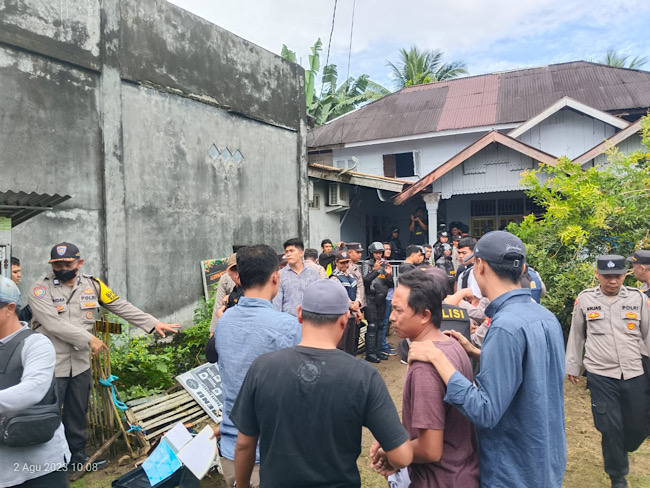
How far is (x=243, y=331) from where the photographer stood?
2.63 m

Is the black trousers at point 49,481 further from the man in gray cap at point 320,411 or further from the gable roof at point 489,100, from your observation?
the gable roof at point 489,100

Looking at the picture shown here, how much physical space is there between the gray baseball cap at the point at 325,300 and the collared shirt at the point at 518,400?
0.56 m

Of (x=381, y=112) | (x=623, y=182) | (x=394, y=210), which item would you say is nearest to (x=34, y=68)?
(x=623, y=182)

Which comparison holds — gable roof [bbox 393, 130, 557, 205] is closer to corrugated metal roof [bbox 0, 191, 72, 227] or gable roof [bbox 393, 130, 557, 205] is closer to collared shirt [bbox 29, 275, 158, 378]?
collared shirt [bbox 29, 275, 158, 378]

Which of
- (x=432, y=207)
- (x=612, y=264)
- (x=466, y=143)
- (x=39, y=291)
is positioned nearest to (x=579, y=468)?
(x=612, y=264)

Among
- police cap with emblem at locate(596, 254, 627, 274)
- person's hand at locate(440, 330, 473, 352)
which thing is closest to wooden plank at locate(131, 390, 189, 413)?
person's hand at locate(440, 330, 473, 352)

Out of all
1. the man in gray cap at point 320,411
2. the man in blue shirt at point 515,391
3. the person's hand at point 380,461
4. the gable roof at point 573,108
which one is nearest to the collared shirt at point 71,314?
the man in gray cap at point 320,411

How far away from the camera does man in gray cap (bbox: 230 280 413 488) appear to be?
6.18ft

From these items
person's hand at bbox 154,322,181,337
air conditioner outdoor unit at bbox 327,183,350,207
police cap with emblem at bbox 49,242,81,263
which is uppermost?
air conditioner outdoor unit at bbox 327,183,350,207

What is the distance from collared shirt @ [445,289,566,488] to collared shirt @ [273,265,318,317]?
150 inches

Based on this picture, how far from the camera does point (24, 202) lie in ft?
13.4

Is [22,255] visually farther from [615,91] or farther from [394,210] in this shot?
[615,91]

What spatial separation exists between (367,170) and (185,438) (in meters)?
16.2

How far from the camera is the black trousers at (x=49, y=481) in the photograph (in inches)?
97.4
